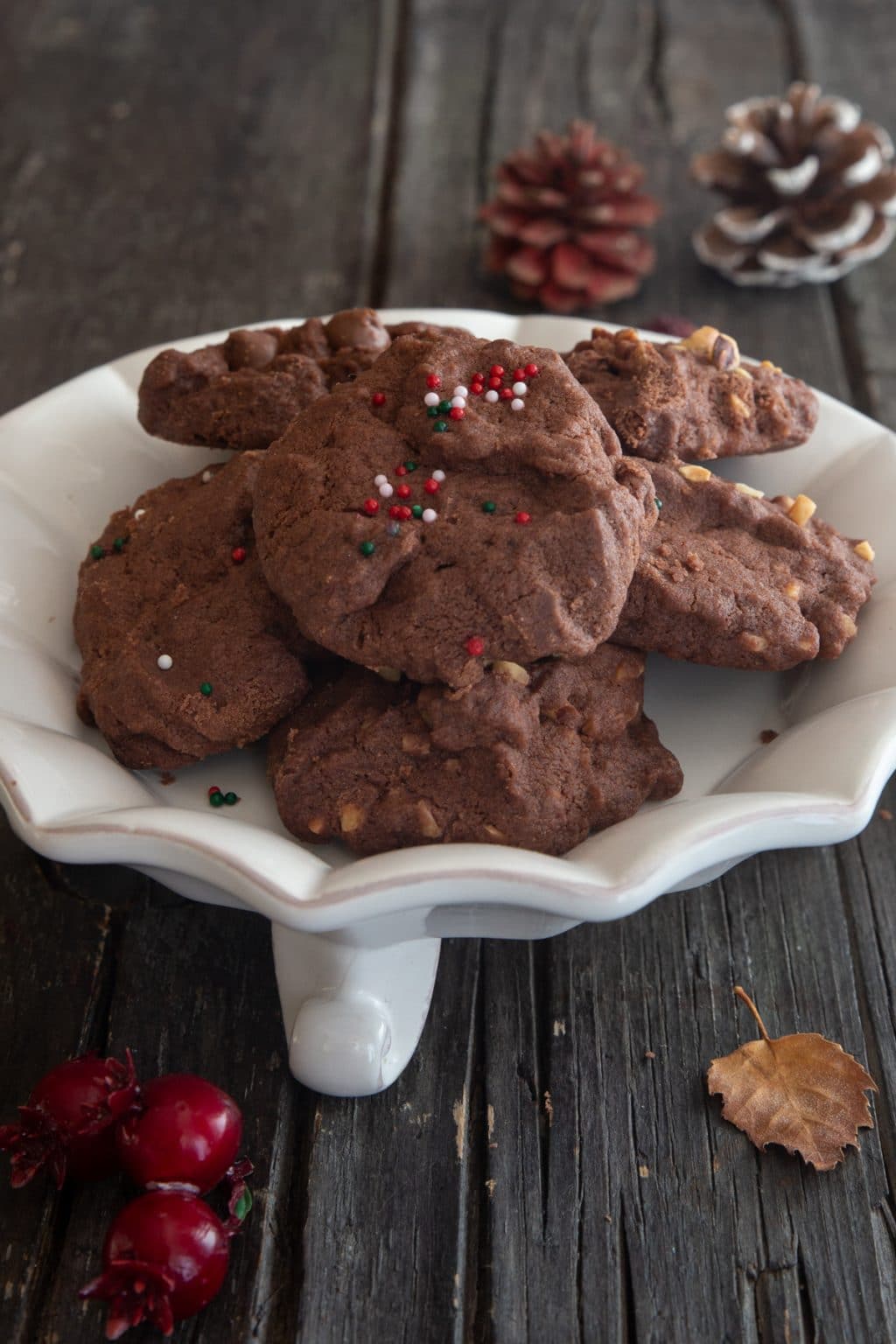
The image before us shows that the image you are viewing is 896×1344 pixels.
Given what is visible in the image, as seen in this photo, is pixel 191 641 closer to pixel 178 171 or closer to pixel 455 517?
pixel 455 517

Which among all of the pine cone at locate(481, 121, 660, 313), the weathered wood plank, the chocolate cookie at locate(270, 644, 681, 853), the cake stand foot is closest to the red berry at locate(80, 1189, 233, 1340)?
the cake stand foot

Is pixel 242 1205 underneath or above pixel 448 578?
underneath

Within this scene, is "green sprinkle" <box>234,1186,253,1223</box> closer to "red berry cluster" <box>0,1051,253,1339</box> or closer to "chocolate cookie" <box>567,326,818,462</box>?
"red berry cluster" <box>0,1051,253,1339</box>

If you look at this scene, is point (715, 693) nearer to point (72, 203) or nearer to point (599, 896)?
point (599, 896)

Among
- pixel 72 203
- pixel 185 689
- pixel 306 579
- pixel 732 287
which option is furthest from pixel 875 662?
pixel 72 203

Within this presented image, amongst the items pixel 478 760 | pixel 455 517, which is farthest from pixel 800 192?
pixel 478 760
